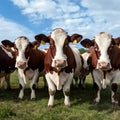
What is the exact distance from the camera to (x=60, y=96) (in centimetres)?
1314

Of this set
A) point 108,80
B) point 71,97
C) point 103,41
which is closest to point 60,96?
point 71,97

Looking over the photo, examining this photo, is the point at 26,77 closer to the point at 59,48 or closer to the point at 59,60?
the point at 59,48

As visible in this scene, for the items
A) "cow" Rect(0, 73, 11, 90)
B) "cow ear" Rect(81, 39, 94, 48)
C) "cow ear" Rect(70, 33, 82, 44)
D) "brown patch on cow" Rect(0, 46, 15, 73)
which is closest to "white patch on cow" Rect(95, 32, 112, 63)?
"cow ear" Rect(81, 39, 94, 48)

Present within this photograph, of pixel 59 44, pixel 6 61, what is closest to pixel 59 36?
pixel 59 44

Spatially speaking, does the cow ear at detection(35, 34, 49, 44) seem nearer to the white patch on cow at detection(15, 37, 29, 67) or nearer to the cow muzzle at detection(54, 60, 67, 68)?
the white patch on cow at detection(15, 37, 29, 67)

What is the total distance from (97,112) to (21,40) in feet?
12.5

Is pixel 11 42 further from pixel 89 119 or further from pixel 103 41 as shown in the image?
pixel 89 119

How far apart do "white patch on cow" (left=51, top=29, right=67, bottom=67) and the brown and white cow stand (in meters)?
1.08

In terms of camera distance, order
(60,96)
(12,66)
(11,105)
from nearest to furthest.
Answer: (11,105)
(60,96)
(12,66)

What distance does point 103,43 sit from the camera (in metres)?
11.2

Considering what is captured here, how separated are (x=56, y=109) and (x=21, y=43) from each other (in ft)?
9.35

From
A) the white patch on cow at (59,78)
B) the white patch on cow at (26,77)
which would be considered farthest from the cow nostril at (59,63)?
the white patch on cow at (26,77)

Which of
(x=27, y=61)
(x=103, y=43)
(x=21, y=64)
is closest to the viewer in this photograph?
(x=103, y=43)

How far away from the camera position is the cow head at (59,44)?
10605mm
